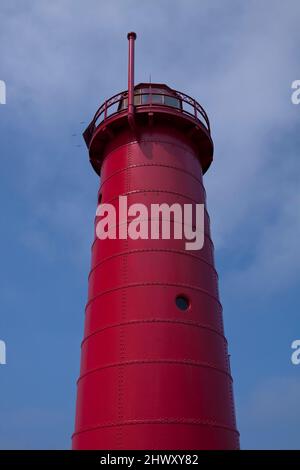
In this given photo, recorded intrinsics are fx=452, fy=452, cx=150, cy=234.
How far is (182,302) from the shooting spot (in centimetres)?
1351

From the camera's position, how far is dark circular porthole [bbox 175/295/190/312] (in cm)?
1338

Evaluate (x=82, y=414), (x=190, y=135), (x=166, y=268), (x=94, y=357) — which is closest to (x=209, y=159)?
(x=190, y=135)

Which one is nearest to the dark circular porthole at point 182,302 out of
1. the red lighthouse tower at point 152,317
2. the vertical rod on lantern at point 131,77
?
the red lighthouse tower at point 152,317

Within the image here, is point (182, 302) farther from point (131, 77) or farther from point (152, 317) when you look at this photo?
point (131, 77)

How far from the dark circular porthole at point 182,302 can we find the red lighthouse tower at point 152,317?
31mm

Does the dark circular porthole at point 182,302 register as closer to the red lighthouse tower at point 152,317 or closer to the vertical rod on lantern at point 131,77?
the red lighthouse tower at point 152,317

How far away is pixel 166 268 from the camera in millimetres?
13711

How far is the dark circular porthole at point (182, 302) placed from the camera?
13.4 m

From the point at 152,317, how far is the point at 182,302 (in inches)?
45.7

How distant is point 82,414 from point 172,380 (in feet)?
10.0
